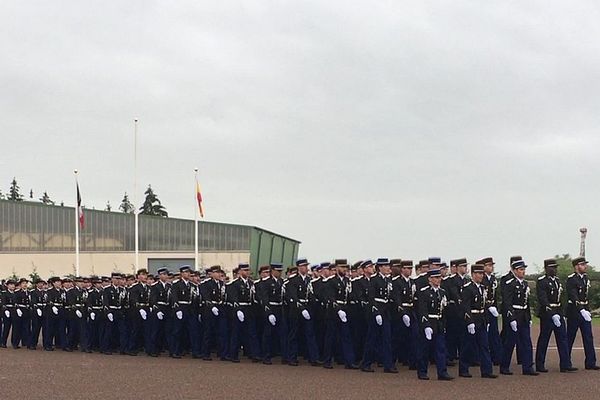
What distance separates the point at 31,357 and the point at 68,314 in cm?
215

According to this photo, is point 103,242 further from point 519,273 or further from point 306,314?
point 519,273

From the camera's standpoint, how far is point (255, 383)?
1234cm

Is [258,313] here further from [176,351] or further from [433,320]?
[433,320]

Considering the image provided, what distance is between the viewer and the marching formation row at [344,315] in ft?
43.1

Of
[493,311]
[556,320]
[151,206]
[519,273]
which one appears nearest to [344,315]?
[493,311]

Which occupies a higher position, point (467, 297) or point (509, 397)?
point (467, 297)

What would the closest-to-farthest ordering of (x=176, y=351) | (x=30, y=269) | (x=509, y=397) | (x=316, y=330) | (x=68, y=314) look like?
(x=509, y=397)
(x=316, y=330)
(x=176, y=351)
(x=68, y=314)
(x=30, y=269)

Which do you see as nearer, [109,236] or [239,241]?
[109,236]

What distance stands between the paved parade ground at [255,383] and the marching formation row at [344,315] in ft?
1.58

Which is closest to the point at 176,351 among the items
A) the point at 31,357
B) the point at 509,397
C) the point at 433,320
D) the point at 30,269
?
the point at 31,357

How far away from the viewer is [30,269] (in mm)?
44188

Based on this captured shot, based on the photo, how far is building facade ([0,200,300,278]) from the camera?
4428 cm

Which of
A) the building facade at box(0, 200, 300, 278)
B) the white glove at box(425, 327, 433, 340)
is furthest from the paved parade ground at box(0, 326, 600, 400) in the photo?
the building facade at box(0, 200, 300, 278)

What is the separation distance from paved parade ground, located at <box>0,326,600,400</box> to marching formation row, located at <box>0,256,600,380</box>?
0.48m
